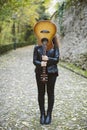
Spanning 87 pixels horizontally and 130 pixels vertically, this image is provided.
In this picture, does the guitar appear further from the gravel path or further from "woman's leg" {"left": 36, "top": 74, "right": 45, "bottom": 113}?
the gravel path

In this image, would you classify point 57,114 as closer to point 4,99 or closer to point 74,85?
point 4,99

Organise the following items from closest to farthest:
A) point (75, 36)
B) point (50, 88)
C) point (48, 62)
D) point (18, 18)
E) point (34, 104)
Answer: point (48, 62) < point (50, 88) < point (34, 104) < point (75, 36) < point (18, 18)

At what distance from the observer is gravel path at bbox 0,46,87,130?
592cm

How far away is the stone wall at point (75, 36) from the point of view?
13700mm

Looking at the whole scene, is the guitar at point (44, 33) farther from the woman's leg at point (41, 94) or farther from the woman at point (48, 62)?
the woman's leg at point (41, 94)

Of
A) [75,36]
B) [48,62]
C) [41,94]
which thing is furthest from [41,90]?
[75,36]

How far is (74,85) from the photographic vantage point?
401 inches

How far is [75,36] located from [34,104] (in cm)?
834

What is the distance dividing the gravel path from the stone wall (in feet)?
7.27

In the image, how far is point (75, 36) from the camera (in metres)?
15.2

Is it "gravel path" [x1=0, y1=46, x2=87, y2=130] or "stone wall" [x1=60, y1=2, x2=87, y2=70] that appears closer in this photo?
"gravel path" [x1=0, y1=46, x2=87, y2=130]

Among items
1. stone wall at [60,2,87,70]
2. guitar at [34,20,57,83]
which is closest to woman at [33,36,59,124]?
guitar at [34,20,57,83]

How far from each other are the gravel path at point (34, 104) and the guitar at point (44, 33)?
1.20 meters

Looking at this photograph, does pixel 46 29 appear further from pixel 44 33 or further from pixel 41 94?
pixel 41 94
